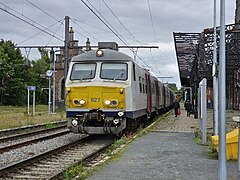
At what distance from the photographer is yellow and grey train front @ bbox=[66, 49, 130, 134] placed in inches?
574

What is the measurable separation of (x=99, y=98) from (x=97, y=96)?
0.10 meters

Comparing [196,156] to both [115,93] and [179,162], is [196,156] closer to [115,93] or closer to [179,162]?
[179,162]

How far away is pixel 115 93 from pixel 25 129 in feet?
25.4

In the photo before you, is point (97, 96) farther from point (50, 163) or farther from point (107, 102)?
point (50, 163)

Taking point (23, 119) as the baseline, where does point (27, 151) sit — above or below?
below

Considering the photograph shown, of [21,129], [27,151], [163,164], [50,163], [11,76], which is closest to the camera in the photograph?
[163,164]

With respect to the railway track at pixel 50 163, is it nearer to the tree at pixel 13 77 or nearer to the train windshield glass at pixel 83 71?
the train windshield glass at pixel 83 71

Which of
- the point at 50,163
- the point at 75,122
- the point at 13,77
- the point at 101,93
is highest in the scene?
the point at 13,77

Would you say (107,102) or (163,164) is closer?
(163,164)

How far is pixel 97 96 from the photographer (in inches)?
580

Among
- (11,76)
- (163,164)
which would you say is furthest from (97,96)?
(11,76)

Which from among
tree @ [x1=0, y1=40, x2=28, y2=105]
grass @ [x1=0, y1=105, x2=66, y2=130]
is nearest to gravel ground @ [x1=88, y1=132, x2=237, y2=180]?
grass @ [x1=0, y1=105, x2=66, y2=130]

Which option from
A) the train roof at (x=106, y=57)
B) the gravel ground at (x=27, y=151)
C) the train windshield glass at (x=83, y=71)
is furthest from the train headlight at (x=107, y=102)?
the gravel ground at (x=27, y=151)

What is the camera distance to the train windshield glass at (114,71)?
15.3 m
